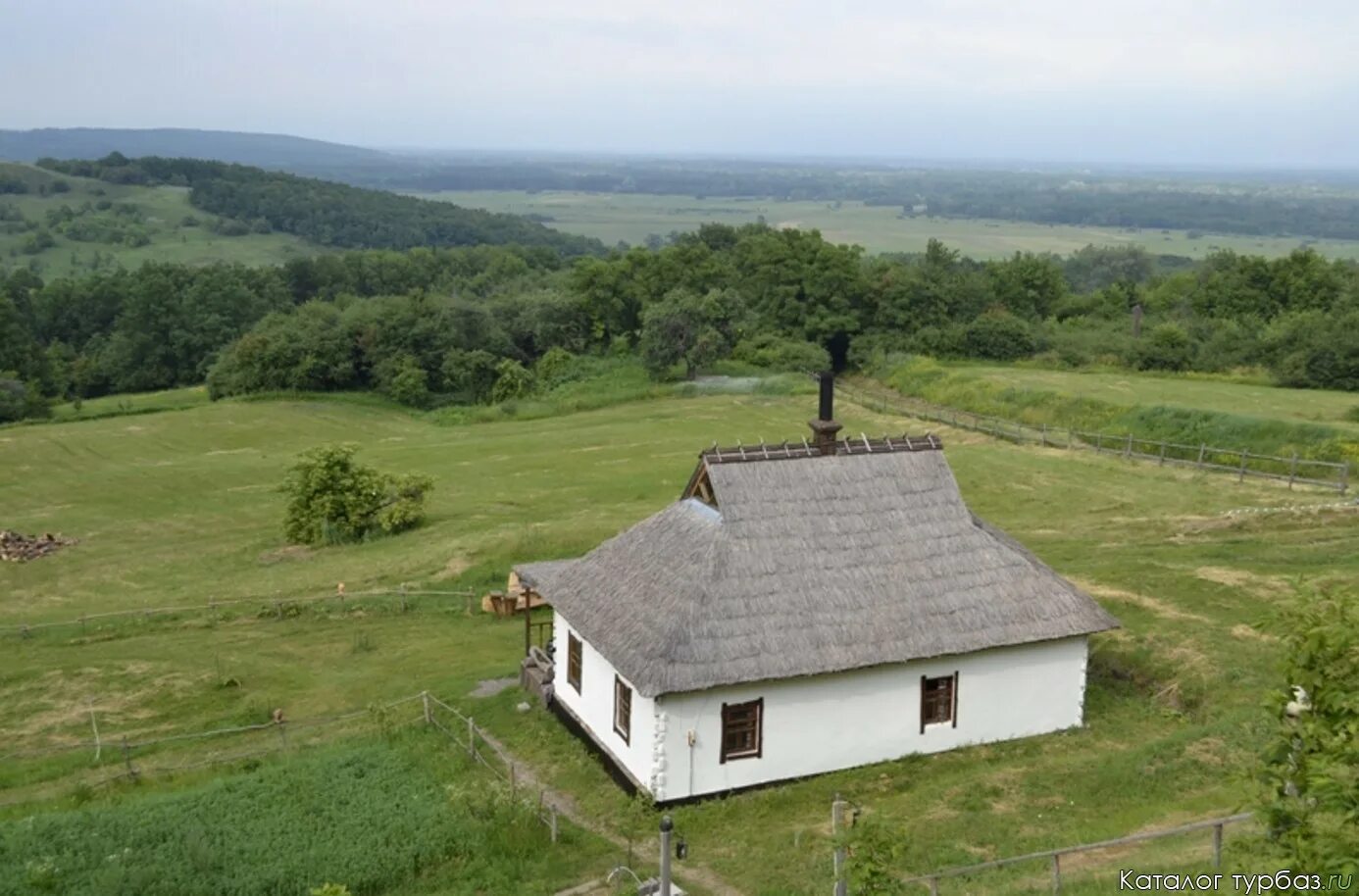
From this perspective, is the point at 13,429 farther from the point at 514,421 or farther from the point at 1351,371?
the point at 1351,371

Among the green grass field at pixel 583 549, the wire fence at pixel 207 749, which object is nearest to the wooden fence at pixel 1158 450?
the green grass field at pixel 583 549

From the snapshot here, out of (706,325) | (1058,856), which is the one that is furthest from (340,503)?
(706,325)

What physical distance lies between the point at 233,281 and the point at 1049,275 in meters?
76.2

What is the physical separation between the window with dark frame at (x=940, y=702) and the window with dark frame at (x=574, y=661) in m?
6.41

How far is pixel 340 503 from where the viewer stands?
4106cm

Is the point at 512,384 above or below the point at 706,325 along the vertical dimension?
below

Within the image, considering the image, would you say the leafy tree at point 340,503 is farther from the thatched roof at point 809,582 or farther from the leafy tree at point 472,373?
the leafy tree at point 472,373

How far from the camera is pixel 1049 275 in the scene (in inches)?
3634

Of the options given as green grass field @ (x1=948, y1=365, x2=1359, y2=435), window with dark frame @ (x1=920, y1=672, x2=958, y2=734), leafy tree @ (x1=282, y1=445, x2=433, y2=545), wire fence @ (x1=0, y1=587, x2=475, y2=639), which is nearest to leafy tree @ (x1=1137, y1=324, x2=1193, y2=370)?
green grass field @ (x1=948, y1=365, x2=1359, y2=435)

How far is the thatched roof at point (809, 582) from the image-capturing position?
1920 cm

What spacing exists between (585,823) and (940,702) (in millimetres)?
6748

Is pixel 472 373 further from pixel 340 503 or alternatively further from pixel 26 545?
pixel 26 545

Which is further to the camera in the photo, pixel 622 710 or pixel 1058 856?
pixel 622 710

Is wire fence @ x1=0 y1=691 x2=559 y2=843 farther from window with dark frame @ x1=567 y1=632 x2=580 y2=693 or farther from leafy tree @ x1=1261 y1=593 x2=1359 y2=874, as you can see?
leafy tree @ x1=1261 y1=593 x2=1359 y2=874
